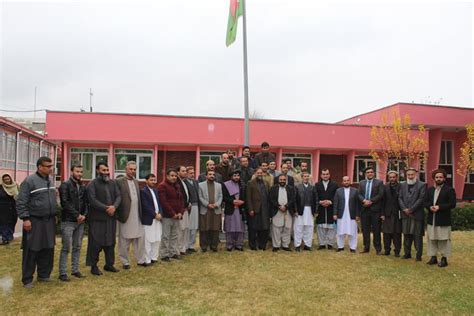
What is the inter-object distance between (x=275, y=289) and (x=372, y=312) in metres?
1.34

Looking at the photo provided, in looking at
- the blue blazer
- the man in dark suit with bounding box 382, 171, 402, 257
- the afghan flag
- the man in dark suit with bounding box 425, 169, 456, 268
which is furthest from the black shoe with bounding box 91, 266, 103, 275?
the afghan flag

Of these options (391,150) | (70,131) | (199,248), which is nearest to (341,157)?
(391,150)

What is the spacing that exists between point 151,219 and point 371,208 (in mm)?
4347

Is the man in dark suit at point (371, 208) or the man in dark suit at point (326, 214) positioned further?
the man in dark suit at point (326, 214)

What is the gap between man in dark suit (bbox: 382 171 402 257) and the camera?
7992mm

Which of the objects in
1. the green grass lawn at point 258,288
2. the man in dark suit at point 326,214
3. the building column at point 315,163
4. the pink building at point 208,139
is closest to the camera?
the green grass lawn at point 258,288

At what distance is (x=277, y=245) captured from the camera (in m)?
8.50

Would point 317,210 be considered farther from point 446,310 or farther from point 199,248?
point 446,310

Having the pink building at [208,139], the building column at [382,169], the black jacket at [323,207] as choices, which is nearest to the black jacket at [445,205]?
the black jacket at [323,207]

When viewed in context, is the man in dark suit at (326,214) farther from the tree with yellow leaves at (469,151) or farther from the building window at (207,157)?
the tree with yellow leaves at (469,151)

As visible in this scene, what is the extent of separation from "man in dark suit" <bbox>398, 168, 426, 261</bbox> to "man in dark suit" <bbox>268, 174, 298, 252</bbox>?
2.10 m

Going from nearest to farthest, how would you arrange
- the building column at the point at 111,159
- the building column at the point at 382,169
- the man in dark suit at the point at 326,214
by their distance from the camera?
the man in dark suit at the point at 326,214, the building column at the point at 111,159, the building column at the point at 382,169

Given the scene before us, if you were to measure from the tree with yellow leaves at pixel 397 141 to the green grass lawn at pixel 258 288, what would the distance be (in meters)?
13.0

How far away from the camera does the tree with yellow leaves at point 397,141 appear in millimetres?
19922
